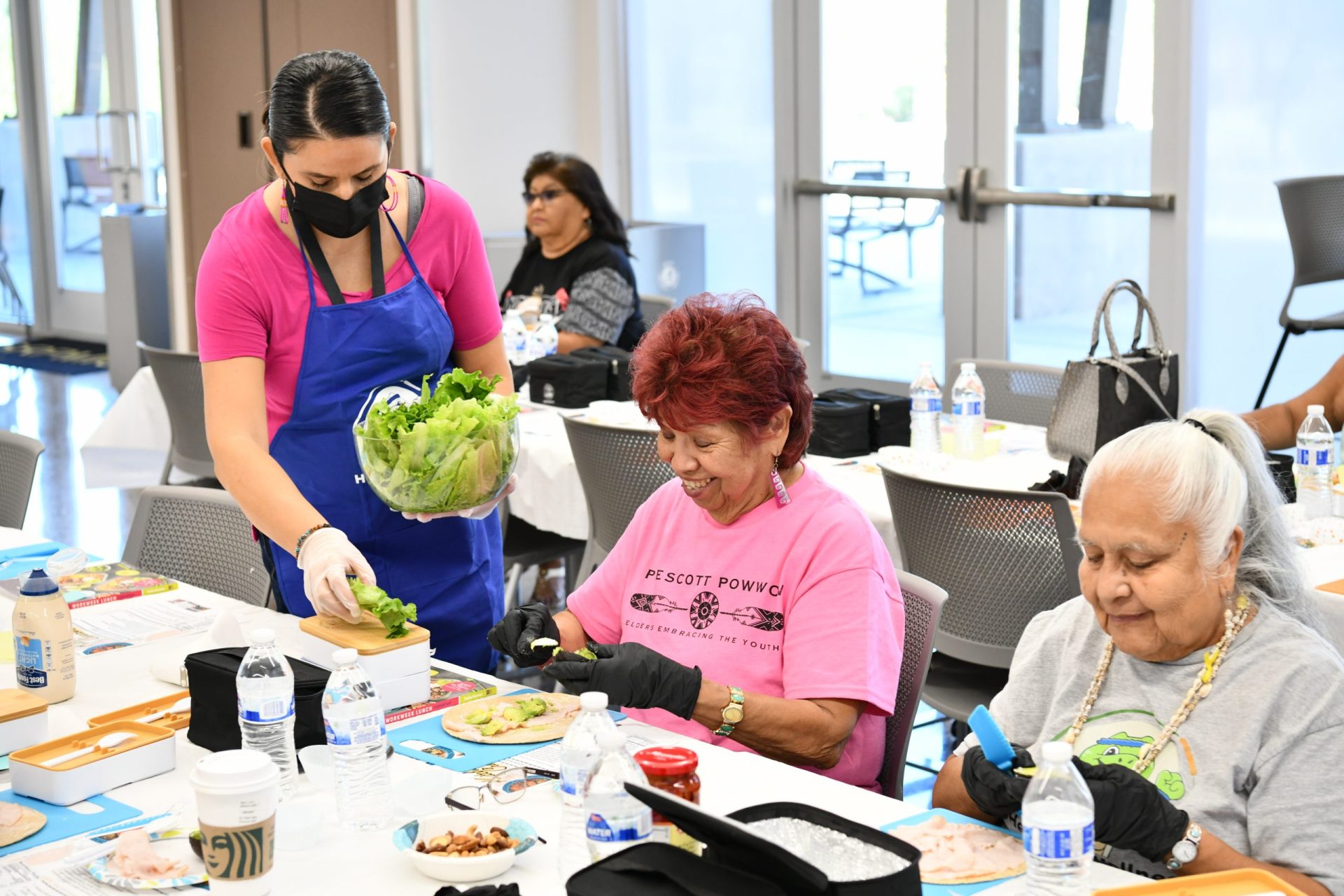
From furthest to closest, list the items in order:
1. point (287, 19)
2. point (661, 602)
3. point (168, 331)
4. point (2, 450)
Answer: point (168, 331) → point (287, 19) → point (2, 450) → point (661, 602)

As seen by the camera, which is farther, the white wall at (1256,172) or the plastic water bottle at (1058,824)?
the white wall at (1256,172)

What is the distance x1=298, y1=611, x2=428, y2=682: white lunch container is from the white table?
13 cm

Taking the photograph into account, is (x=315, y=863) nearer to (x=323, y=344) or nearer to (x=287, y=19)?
(x=323, y=344)

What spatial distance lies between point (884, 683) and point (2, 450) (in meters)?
2.50

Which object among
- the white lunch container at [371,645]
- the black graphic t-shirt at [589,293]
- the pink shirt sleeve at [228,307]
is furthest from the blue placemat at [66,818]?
the black graphic t-shirt at [589,293]

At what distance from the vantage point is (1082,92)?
21.0 feet

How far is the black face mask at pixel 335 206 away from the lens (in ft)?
7.90

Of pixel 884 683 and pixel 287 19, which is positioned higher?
pixel 287 19

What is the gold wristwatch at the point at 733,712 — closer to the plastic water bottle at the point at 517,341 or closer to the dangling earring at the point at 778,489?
the dangling earring at the point at 778,489

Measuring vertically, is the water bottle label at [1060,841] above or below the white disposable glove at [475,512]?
below

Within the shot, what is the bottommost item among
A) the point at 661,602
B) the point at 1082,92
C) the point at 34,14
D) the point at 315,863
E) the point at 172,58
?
the point at 315,863

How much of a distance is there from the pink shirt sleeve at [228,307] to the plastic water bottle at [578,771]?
1029 millimetres

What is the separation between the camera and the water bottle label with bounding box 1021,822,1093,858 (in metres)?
1.46

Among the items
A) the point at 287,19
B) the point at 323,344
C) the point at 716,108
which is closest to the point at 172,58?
the point at 287,19
